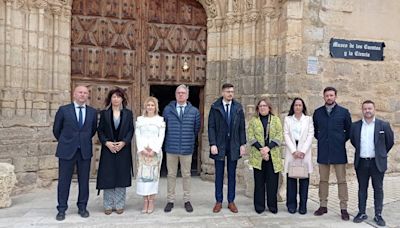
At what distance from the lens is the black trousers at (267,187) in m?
5.12

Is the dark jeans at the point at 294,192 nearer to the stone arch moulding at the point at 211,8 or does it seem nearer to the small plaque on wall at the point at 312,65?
the small plaque on wall at the point at 312,65

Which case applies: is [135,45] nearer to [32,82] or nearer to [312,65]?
[32,82]

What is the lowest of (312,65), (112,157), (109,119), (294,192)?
(294,192)

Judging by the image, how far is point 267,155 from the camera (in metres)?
5.05

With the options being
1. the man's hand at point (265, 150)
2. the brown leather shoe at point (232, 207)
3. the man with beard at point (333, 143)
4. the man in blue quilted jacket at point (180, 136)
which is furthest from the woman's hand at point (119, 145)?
the man with beard at point (333, 143)

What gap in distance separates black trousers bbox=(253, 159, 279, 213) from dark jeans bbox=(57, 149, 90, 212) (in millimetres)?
2179

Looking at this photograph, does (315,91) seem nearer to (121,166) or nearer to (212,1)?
(212,1)

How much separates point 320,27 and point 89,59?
4.17m

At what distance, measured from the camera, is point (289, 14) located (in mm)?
6559

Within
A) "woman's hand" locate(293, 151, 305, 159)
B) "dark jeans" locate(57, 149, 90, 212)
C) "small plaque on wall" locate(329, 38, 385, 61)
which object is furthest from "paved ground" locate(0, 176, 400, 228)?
"small plaque on wall" locate(329, 38, 385, 61)

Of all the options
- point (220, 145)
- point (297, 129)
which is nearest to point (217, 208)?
point (220, 145)

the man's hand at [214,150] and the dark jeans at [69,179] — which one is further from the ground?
the man's hand at [214,150]

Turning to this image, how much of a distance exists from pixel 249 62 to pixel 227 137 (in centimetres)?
244

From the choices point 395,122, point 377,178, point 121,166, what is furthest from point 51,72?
point 395,122
